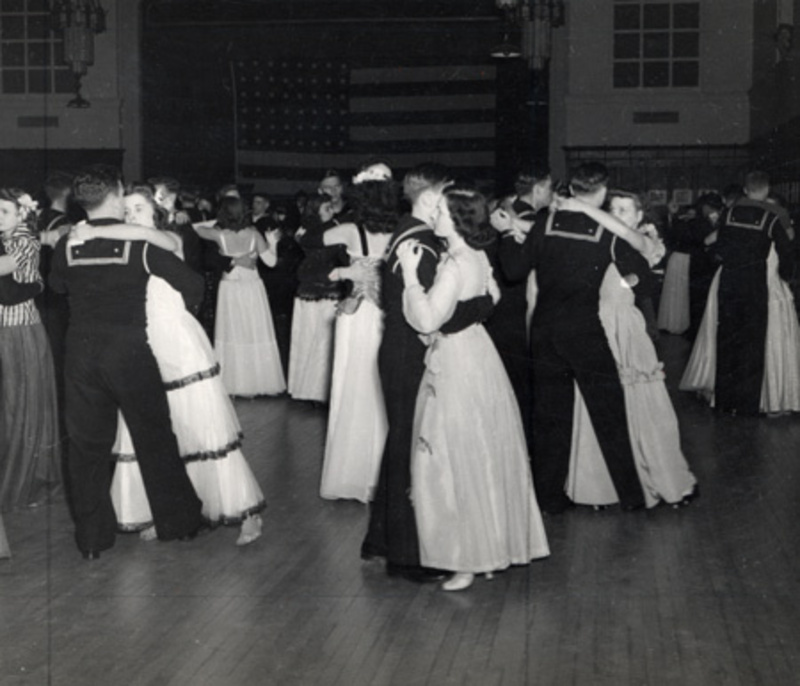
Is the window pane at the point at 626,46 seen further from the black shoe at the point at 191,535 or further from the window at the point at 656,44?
the black shoe at the point at 191,535

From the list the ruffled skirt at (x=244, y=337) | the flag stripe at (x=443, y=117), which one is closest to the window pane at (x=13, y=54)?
the flag stripe at (x=443, y=117)

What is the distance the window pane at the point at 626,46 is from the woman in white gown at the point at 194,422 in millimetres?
12057

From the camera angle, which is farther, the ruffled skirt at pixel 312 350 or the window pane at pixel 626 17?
the window pane at pixel 626 17

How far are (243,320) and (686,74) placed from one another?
8656 mm

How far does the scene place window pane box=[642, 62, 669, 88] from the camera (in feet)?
53.7

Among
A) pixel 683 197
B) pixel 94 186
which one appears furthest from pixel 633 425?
pixel 683 197

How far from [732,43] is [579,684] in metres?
13.7

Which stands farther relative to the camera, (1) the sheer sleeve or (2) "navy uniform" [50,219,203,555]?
(2) "navy uniform" [50,219,203,555]

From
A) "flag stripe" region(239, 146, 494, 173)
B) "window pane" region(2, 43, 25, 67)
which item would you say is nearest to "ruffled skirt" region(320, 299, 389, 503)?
"flag stripe" region(239, 146, 494, 173)

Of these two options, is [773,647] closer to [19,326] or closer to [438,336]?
[438,336]

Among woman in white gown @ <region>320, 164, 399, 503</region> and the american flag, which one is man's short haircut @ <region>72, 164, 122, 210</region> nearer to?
woman in white gown @ <region>320, 164, 399, 503</region>

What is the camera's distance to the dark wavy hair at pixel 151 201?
5.56m

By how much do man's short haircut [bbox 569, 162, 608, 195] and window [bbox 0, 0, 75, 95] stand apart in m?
11.5

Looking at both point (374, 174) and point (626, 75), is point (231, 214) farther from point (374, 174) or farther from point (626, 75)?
point (626, 75)
